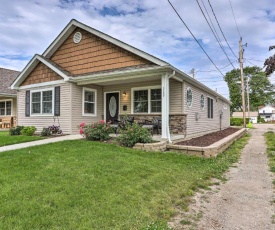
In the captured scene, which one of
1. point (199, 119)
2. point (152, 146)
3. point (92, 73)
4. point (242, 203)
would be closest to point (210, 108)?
point (199, 119)

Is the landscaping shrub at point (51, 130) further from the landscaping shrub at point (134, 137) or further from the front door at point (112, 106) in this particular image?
the landscaping shrub at point (134, 137)

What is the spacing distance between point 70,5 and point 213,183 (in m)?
10.6

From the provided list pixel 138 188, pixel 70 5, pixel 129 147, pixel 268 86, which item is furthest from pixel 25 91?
pixel 268 86

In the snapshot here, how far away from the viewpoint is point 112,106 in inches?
484

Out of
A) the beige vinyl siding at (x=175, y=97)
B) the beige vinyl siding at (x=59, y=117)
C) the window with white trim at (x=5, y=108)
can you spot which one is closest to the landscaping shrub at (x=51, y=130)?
the beige vinyl siding at (x=59, y=117)

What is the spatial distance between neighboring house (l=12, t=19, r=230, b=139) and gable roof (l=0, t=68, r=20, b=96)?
4.35 meters

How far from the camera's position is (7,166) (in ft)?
16.4

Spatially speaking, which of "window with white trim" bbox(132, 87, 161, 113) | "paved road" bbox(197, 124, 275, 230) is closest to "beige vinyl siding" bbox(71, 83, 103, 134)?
"window with white trim" bbox(132, 87, 161, 113)

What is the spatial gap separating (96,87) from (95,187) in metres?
8.74

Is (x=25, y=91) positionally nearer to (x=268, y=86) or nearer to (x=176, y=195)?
(x=176, y=195)

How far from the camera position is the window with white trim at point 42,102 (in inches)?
454

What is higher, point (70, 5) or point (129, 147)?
point (70, 5)

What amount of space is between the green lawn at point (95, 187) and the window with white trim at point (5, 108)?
43.8 ft

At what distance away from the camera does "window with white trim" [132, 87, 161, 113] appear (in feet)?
35.5
